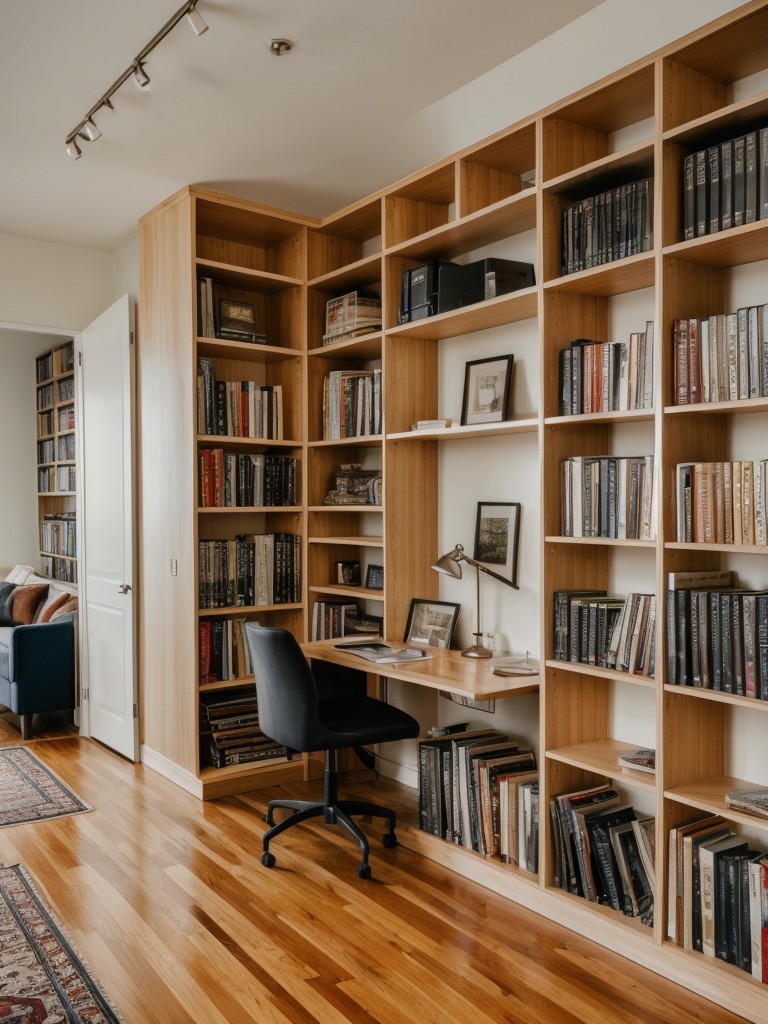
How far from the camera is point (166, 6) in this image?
2539 mm

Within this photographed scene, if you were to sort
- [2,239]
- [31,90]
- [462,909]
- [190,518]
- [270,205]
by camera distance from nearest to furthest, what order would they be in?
[462,909]
[31,90]
[190,518]
[270,205]
[2,239]

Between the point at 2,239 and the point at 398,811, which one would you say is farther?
the point at 2,239

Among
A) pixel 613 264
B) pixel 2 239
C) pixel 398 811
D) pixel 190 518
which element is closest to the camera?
pixel 613 264

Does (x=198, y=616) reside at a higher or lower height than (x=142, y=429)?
lower

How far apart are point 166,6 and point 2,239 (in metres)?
2.47

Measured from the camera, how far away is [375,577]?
13.3 feet

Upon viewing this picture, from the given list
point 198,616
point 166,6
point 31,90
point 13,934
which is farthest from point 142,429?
point 13,934

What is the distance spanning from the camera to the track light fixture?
2.49 m

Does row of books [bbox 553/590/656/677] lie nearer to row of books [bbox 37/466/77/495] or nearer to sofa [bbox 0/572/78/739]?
sofa [bbox 0/572/78/739]

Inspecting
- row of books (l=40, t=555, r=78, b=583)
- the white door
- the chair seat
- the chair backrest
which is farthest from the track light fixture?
row of books (l=40, t=555, r=78, b=583)


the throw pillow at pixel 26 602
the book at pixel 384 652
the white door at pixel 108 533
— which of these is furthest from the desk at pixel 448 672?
the throw pillow at pixel 26 602

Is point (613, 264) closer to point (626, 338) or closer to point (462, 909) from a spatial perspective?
point (626, 338)

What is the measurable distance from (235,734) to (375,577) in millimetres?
997

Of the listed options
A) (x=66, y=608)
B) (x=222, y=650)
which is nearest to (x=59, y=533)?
(x=66, y=608)
